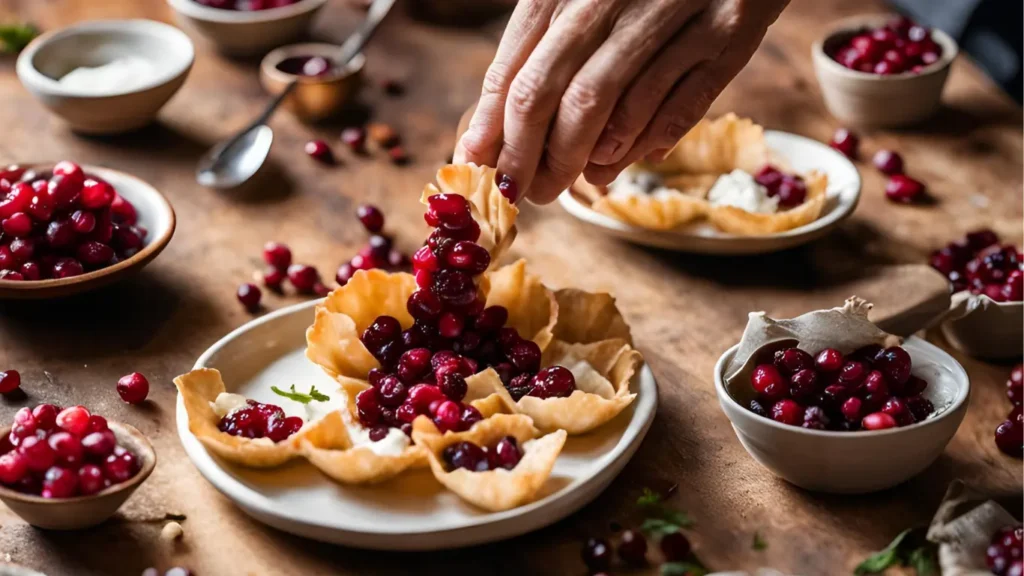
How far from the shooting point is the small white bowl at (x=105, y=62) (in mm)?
2707

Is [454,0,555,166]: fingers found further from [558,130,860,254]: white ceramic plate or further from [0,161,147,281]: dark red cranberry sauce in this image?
[0,161,147,281]: dark red cranberry sauce

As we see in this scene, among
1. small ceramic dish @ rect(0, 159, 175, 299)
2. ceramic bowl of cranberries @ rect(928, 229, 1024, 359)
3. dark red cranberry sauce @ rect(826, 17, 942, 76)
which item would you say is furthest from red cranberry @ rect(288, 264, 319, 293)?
dark red cranberry sauce @ rect(826, 17, 942, 76)

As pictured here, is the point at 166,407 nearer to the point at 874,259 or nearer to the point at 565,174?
the point at 565,174

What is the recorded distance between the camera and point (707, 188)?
2506 mm

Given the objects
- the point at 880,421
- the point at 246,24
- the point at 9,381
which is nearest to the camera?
the point at 880,421

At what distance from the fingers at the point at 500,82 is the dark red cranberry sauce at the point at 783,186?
2.56 feet

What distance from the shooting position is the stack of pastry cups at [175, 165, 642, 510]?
161 centimetres

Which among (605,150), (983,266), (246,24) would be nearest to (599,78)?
(605,150)

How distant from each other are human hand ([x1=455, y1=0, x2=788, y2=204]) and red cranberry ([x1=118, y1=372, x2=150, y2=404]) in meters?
0.66

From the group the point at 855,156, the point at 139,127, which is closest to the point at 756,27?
the point at 855,156

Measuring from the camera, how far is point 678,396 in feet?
6.61

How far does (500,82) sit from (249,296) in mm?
687

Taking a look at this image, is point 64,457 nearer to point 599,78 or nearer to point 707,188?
point 599,78

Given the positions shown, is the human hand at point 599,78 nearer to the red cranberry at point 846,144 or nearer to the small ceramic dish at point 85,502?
the small ceramic dish at point 85,502
